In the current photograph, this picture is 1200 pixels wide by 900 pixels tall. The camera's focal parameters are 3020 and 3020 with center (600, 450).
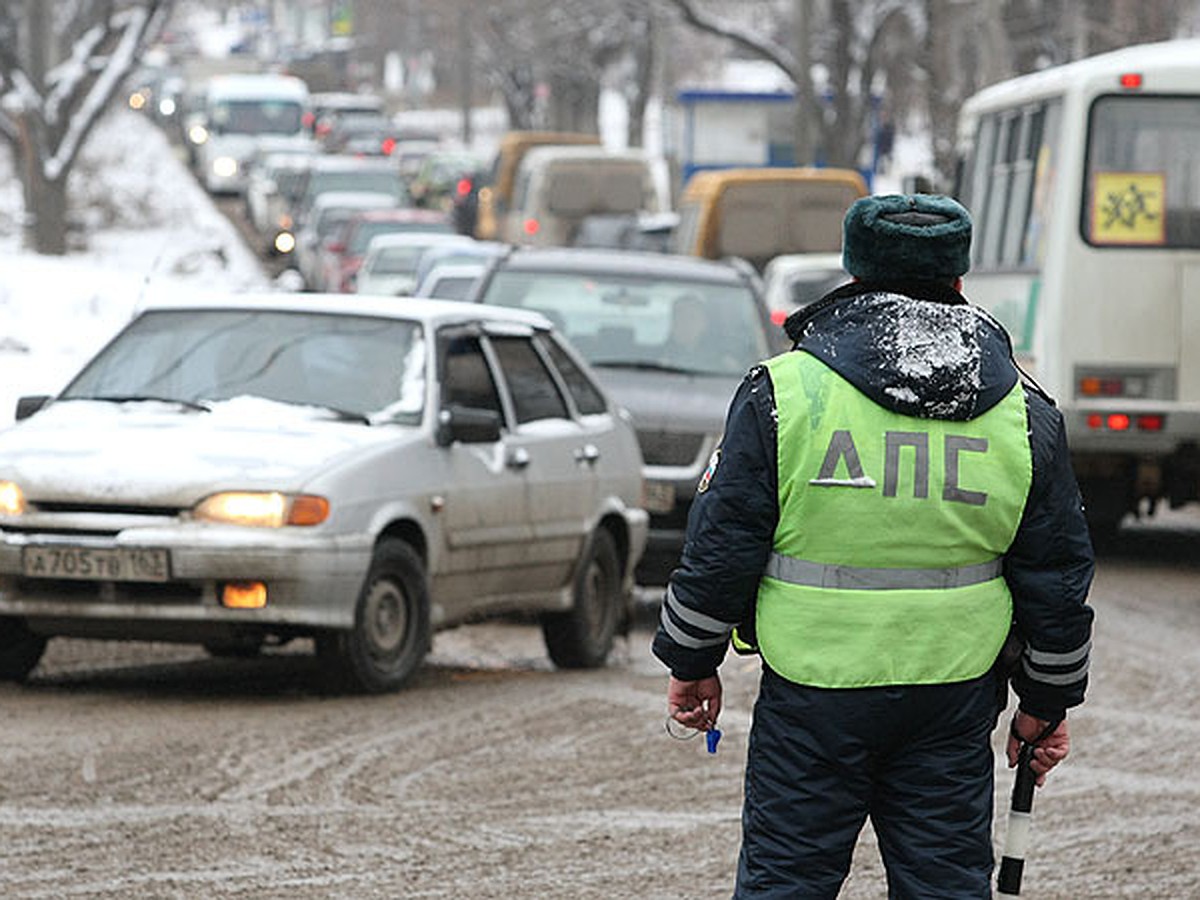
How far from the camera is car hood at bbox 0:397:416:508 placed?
1012 cm

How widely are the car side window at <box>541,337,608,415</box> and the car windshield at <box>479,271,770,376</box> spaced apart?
221 centimetres

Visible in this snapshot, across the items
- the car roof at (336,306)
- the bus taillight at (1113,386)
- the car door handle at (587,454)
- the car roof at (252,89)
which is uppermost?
the car roof at (336,306)

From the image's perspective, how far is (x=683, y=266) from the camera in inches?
620

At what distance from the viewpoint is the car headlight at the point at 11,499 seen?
1023cm

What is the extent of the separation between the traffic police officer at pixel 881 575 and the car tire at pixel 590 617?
24.2 feet

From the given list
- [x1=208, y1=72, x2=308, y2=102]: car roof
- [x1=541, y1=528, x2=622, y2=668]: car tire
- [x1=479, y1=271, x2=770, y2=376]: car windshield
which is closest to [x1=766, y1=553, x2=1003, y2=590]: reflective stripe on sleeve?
[x1=541, y1=528, x2=622, y2=668]: car tire

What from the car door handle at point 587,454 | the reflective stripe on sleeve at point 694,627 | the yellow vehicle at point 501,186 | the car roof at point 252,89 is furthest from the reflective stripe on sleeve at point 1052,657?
the car roof at point 252,89

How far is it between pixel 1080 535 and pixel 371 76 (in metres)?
127

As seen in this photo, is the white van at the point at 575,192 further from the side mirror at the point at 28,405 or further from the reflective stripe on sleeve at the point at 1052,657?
the reflective stripe on sleeve at the point at 1052,657

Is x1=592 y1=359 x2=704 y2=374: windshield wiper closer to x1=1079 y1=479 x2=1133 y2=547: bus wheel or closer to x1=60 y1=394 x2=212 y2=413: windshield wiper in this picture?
x1=1079 y1=479 x2=1133 y2=547: bus wheel

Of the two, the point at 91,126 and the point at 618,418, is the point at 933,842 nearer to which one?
the point at 618,418

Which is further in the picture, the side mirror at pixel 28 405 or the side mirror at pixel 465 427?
the side mirror at pixel 28 405

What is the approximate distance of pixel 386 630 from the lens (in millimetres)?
10719

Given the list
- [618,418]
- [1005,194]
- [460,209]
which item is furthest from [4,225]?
[618,418]
